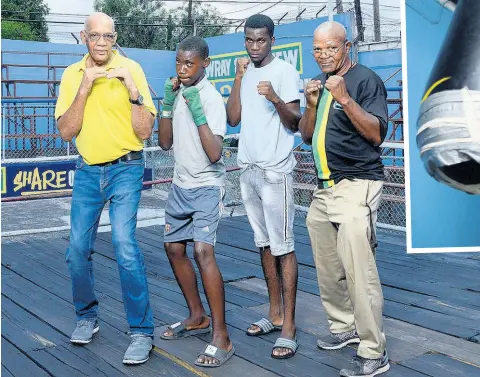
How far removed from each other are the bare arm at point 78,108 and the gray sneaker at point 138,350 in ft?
3.60

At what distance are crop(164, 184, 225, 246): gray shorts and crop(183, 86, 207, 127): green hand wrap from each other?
39 cm

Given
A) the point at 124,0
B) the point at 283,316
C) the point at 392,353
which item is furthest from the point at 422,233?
the point at 124,0

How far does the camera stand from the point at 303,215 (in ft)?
25.0

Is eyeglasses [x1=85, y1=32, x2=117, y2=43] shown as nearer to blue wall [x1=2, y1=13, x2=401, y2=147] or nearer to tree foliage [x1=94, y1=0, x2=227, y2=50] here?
blue wall [x1=2, y1=13, x2=401, y2=147]

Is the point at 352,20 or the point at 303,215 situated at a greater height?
the point at 352,20

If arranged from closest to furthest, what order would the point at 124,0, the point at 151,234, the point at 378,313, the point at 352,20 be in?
the point at 378,313
the point at 151,234
the point at 352,20
the point at 124,0

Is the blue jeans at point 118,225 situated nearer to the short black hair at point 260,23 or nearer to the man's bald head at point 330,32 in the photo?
the short black hair at point 260,23

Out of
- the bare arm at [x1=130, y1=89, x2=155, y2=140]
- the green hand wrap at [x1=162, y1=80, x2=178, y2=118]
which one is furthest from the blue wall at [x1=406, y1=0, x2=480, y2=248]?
the bare arm at [x1=130, y1=89, x2=155, y2=140]

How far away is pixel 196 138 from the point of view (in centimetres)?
346

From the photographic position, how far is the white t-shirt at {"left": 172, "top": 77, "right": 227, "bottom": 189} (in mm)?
3412

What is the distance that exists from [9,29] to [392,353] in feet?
104

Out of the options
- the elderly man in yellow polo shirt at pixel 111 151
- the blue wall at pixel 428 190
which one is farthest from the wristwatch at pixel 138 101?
the blue wall at pixel 428 190

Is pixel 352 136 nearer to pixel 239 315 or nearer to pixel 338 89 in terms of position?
pixel 338 89

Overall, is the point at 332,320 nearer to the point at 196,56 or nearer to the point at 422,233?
the point at 422,233
